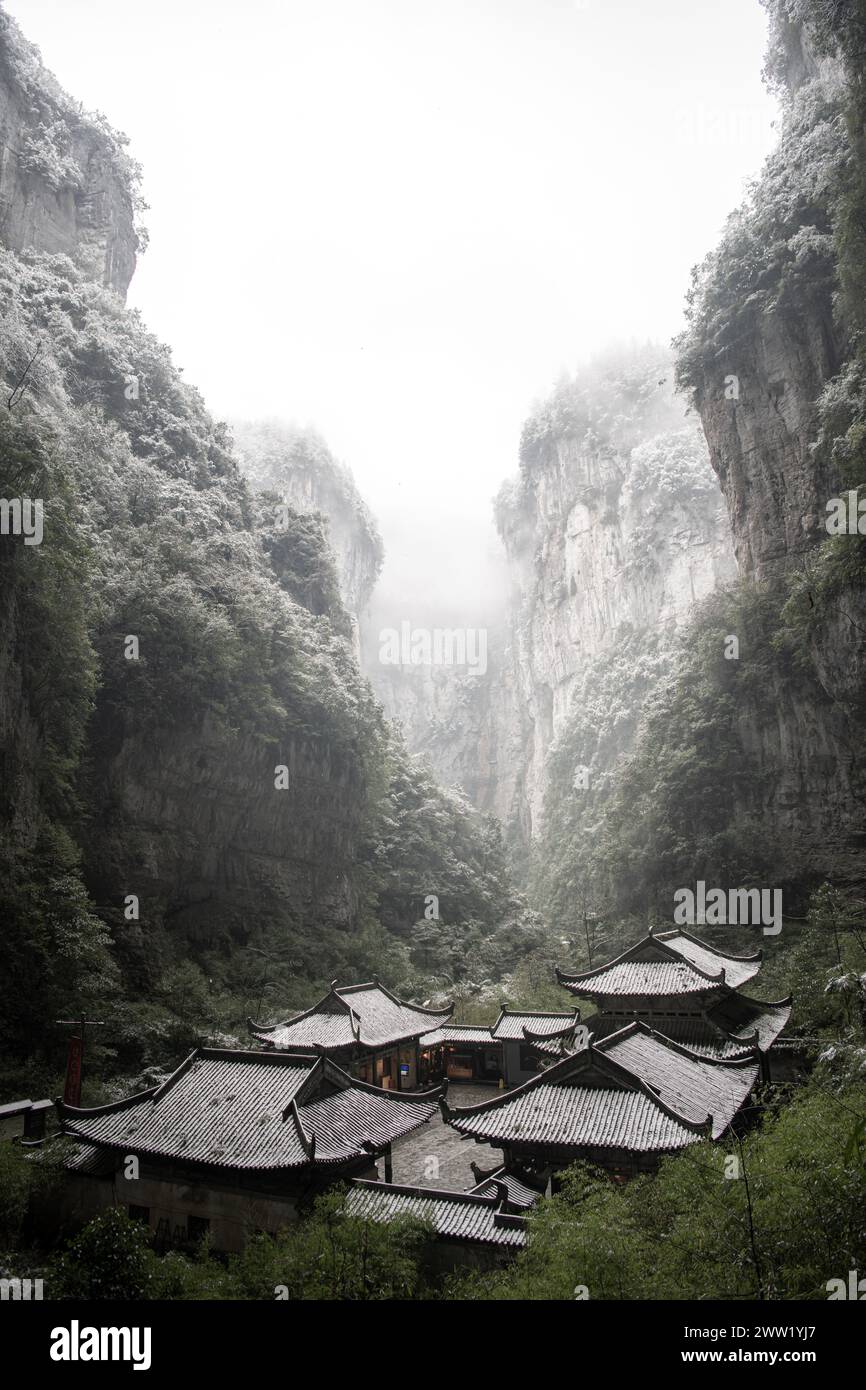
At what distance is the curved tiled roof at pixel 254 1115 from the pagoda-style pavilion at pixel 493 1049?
998 cm

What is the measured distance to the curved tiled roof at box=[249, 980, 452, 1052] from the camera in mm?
21950

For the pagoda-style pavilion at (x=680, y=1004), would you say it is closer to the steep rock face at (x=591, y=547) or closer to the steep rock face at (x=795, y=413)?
the steep rock face at (x=795, y=413)

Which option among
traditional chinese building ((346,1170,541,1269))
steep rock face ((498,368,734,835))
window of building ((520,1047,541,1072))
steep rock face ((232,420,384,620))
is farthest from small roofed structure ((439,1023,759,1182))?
steep rock face ((232,420,384,620))

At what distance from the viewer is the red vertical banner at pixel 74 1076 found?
16.4 meters

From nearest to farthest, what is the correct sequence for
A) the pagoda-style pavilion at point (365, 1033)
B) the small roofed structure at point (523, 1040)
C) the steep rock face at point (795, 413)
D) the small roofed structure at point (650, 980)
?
1. the small roofed structure at point (650, 980)
2. the pagoda-style pavilion at point (365, 1033)
3. the small roofed structure at point (523, 1040)
4. the steep rock face at point (795, 413)

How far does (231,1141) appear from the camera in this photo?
13.9m

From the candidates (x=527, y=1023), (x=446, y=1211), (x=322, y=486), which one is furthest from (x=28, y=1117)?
(x=322, y=486)

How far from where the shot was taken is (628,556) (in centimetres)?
6644

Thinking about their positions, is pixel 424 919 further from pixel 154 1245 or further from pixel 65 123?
pixel 65 123

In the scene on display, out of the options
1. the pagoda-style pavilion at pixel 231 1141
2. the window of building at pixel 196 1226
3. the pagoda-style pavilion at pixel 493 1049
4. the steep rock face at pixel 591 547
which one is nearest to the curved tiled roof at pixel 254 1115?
the pagoda-style pavilion at pixel 231 1141

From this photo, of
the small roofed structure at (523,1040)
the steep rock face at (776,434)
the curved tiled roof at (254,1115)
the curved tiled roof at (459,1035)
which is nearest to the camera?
the curved tiled roof at (254,1115)

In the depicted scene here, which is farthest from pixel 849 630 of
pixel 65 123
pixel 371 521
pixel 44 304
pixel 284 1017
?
pixel 371 521

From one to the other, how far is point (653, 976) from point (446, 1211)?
923cm

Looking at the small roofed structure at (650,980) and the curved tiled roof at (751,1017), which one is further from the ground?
the small roofed structure at (650,980)
